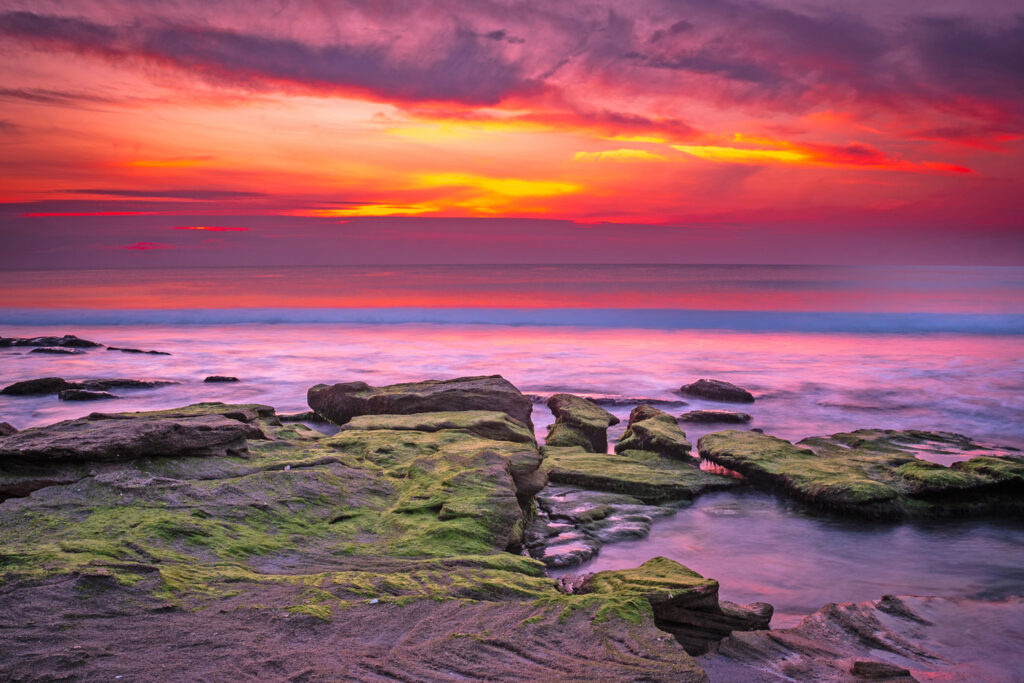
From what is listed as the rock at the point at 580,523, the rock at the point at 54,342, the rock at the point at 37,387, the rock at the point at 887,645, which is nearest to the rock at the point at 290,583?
the rock at the point at 580,523

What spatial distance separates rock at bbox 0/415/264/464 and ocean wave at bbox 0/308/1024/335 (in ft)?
117

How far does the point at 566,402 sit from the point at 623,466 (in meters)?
3.48

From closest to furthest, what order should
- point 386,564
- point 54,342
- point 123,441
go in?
point 386,564 < point 123,441 < point 54,342

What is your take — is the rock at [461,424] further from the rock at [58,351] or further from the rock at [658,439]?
the rock at [58,351]

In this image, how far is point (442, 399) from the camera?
1175 cm

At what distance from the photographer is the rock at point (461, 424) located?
9.93 m

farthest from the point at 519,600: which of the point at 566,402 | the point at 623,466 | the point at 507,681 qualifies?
the point at 566,402

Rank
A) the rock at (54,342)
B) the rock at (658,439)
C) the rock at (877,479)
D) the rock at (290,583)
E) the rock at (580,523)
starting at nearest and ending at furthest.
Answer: the rock at (290,583) < the rock at (580,523) < the rock at (877,479) < the rock at (658,439) < the rock at (54,342)

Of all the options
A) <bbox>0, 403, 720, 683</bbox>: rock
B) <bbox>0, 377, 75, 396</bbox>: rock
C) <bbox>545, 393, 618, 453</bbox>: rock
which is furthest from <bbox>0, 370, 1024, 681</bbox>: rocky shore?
<bbox>0, 377, 75, 396</bbox>: rock

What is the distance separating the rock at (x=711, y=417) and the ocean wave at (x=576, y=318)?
1061 inches

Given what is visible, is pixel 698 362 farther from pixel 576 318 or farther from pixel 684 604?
pixel 684 604

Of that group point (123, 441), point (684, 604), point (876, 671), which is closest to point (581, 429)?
point (684, 604)

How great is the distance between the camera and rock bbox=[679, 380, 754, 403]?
55.8 feet

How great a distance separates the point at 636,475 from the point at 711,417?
17.1 ft
